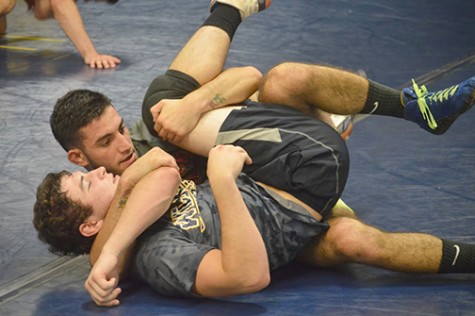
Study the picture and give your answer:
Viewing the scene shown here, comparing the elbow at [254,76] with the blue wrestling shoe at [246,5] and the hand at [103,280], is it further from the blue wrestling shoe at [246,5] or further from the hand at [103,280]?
the hand at [103,280]

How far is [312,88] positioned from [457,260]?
0.65m

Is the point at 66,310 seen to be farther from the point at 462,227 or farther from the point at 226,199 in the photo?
the point at 462,227

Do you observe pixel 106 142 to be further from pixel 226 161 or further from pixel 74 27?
pixel 74 27

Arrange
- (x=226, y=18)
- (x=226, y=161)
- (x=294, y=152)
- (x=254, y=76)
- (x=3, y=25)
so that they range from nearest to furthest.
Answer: (x=226, y=161) → (x=294, y=152) → (x=254, y=76) → (x=226, y=18) → (x=3, y=25)

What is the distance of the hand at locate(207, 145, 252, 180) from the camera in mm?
2502

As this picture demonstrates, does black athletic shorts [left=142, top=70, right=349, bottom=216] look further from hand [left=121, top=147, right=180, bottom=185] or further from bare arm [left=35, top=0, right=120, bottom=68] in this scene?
bare arm [left=35, top=0, right=120, bottom=68]

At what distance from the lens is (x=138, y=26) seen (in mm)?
5305

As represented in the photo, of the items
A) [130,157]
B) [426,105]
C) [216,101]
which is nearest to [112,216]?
[130,157]

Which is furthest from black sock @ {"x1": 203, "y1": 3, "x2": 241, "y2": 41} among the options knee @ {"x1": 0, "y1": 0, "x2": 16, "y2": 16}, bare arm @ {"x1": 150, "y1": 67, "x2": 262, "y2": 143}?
knee @ {"x1": 0, "y1": 0, "x2": 16, "y2": 16}

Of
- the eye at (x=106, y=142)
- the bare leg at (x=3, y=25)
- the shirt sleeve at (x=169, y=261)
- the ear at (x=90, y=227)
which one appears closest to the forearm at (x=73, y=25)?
the bare leg at (x=3, y=25)

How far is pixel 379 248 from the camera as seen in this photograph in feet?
8.66

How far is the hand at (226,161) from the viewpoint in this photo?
8.21 ft

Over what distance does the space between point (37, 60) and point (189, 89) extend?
6.35 ft

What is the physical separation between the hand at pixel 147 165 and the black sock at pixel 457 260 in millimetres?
765
